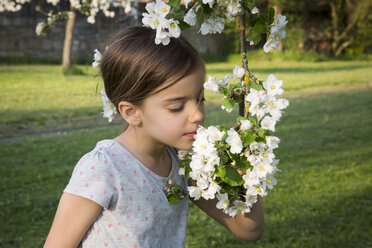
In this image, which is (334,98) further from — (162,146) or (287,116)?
(162,146)

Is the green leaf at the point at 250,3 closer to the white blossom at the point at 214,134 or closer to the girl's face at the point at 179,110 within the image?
the girl's face at the point at 179,110

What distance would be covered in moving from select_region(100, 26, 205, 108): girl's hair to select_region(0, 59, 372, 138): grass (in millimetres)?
1805

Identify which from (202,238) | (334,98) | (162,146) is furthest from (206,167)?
(334,98)

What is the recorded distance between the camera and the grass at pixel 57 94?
723cm

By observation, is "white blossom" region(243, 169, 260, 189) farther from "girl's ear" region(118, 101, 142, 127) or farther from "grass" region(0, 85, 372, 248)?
"grass" region(0, 85, 372, 248)

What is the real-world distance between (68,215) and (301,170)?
3.73m

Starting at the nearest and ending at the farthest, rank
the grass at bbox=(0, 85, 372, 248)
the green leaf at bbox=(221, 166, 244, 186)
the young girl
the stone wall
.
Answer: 1. the green leaf at bbox=(221, 166, 244, 186)
2. the young girl
3. the grass at bbox=(0, 85, 372, 248)
4. the stone wall

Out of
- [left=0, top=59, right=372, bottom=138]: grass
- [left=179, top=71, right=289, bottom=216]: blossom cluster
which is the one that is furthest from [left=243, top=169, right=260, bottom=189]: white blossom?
[left=0, top=59, right=372, bottom=138]: grass

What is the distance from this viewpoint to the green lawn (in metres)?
3.41

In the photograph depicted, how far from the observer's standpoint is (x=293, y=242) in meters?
3.28

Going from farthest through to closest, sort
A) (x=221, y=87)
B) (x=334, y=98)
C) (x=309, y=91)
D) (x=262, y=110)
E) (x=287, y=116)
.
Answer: (x=309, y=91) → (x=334, y=98) → (x=287, y=116) → (x=221, y=87) → (x=262, y=110)

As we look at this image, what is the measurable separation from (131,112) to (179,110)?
196 millimetres

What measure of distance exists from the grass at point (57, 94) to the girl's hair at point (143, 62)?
180 centimetres

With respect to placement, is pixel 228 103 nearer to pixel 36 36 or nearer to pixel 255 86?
pixel 255 86
